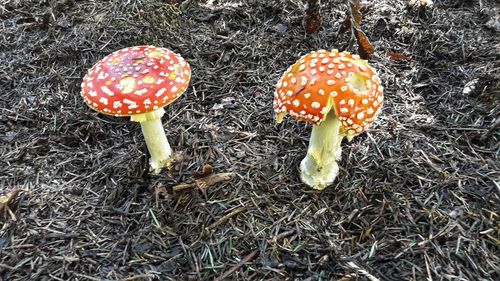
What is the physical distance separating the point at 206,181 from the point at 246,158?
1.31ft

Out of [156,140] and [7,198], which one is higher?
[156,140]

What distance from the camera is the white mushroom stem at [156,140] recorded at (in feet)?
9.36

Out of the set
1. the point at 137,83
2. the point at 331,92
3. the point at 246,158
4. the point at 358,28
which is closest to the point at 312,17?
the point at 358,28

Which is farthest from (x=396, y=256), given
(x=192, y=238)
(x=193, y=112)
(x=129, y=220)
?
(x=193, y=112)

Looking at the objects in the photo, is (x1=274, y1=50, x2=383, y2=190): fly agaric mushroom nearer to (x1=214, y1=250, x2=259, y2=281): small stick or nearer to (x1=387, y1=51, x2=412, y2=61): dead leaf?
(x1=214, y1=250, x2=259, y2=281): small stick

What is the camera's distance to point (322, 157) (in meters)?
2.89

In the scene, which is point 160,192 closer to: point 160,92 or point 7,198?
point 160,92

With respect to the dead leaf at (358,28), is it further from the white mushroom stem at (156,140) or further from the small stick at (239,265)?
the small stick at (239,265)

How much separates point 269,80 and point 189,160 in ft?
3.78

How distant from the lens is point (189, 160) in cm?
314

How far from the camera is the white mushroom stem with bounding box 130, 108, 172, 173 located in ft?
9.36

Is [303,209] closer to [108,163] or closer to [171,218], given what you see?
[171,218]

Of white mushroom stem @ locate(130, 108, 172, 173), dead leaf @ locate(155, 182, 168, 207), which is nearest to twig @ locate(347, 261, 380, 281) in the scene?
dead leaf @ locate(155, 182, 168, 207)

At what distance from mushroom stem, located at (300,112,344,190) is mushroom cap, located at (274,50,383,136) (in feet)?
0.82
